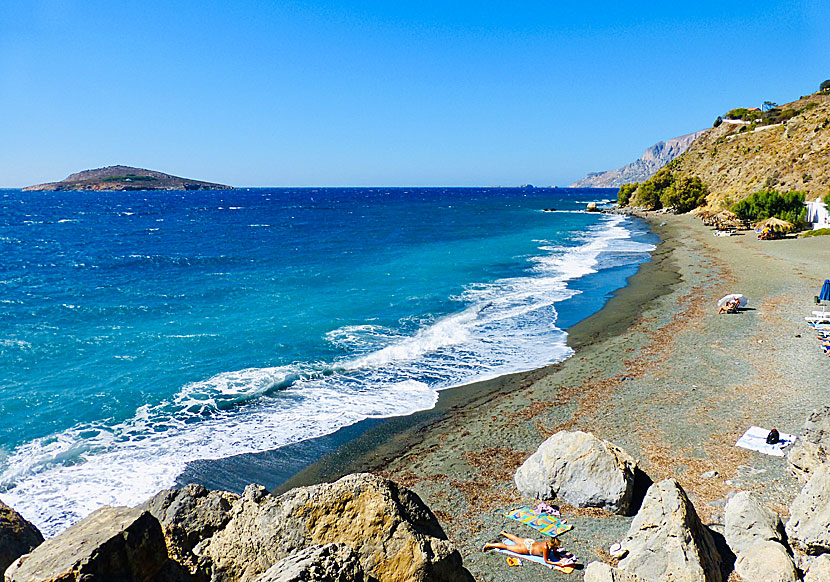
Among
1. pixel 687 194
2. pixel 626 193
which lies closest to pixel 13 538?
pixel 687 194

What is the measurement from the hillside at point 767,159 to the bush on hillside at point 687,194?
6.39ft

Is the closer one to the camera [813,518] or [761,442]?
[813,518]

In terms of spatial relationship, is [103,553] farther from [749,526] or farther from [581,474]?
[749,526]

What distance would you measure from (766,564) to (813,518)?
1.05 meters

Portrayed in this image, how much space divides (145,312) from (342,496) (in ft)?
92.2

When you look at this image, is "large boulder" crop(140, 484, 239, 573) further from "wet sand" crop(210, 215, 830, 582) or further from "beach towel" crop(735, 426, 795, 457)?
"beach towel" crop(735, 426, 795, 457)

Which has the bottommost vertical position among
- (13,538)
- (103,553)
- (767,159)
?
(13,538)

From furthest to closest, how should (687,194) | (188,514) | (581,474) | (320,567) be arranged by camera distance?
(687,194) < (581,474) < (188,514) < (320,567)

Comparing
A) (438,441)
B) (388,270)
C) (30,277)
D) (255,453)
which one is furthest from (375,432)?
(30,277)

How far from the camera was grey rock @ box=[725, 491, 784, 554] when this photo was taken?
8.32 m

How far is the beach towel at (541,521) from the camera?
33.1 feet

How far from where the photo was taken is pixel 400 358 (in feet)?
72.1

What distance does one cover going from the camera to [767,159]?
7938 centimetres

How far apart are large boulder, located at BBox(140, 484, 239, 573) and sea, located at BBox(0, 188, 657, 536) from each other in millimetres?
6415
